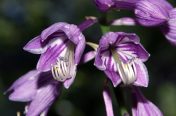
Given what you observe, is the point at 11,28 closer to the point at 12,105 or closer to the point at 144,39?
the point at 12,105

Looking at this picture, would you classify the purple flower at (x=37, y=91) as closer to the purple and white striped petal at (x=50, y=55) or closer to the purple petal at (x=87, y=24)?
the purple and white striped petal at (x=50, y=55)

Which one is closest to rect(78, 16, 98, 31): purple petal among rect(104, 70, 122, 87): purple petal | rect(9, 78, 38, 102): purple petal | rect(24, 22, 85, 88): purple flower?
rect(24, 22, 85, 88): purple flower

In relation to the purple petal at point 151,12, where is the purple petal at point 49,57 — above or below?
below

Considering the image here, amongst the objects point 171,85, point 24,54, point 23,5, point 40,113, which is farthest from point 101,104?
point 40,113

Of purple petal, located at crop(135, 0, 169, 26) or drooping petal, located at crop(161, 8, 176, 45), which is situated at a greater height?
purple petal, located at crop(135, 0, 169, 26)

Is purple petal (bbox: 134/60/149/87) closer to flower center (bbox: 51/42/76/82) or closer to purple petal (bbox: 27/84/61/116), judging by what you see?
flower center (bbox: 51/42/76/82)

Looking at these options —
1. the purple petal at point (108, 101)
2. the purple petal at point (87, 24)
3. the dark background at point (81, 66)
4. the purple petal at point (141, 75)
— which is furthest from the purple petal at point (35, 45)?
the dark background at point (81, 66)

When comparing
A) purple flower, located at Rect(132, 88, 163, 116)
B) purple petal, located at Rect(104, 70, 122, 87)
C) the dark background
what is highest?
purple petal, located at Rect(104, 70, 122, 87)
